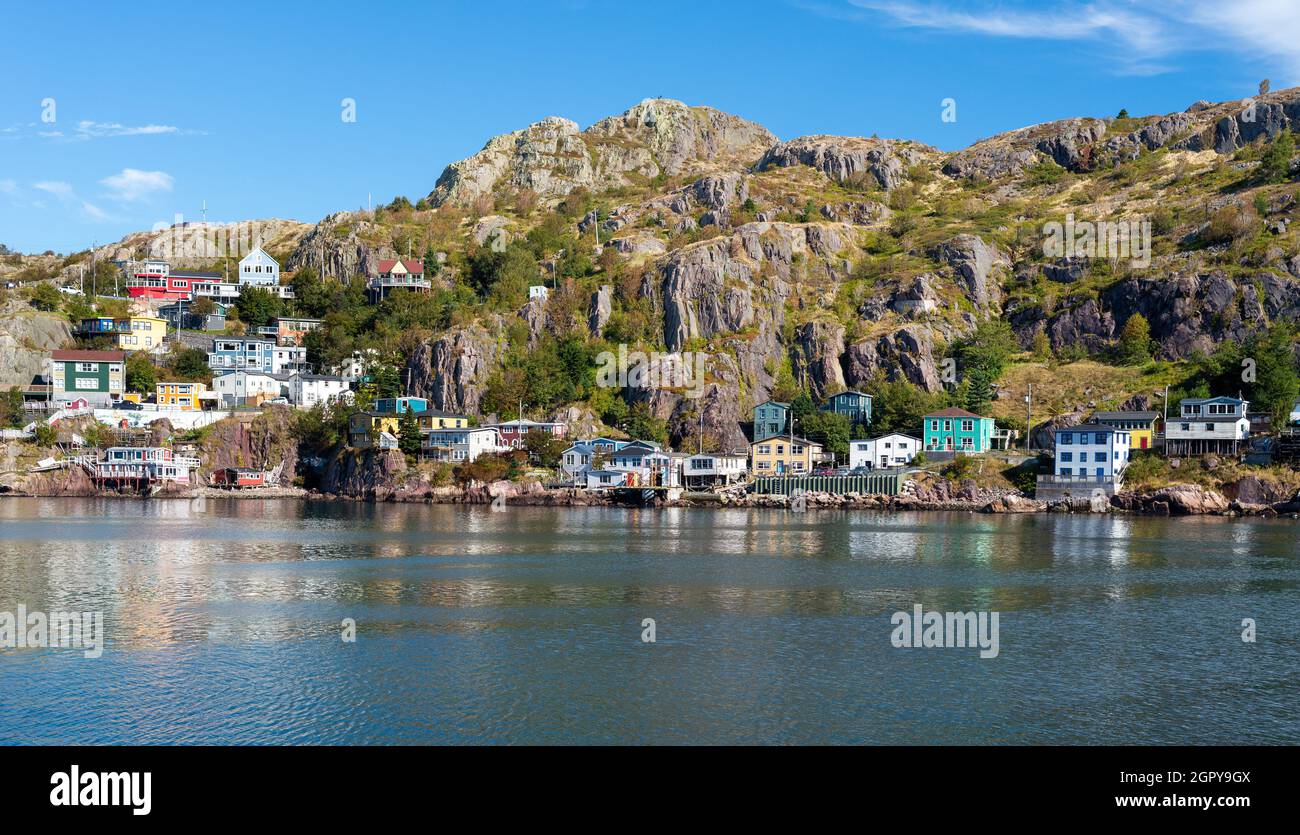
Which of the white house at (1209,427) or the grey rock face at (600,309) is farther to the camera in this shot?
the grey rock face at (600,309)

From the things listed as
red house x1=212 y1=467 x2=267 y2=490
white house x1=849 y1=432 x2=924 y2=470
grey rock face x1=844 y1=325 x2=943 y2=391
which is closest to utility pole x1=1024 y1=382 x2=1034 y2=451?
white house x1=849 y1=432 x2=924 y2=470

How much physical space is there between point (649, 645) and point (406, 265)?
104 m

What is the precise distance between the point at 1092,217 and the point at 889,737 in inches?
4906

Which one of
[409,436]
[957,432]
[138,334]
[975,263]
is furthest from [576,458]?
[975,263]

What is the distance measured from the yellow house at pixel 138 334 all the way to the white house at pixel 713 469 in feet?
205

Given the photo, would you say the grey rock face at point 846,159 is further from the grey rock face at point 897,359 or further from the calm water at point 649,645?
the calm water at point 649,645

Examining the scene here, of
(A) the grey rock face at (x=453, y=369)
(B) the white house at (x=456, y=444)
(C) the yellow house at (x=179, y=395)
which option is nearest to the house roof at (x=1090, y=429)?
(B) the white house at (x=456, y=444)

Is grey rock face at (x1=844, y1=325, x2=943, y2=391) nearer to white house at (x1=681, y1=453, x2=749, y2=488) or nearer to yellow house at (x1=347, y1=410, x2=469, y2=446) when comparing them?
white house at (x1=681, y1=453, x2=749, y2=488)

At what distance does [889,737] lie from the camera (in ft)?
81.9

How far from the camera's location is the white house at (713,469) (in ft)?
313

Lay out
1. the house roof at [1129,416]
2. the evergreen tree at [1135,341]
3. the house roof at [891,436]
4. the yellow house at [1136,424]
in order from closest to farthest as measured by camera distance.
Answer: the yellow house at [1136,424] → the house roof at [1129,416] → the house roof at [891,436] → the evergreen tree at [1135,341]

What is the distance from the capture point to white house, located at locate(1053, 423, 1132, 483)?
8012cm

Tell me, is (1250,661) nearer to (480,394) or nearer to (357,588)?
(357,588)
